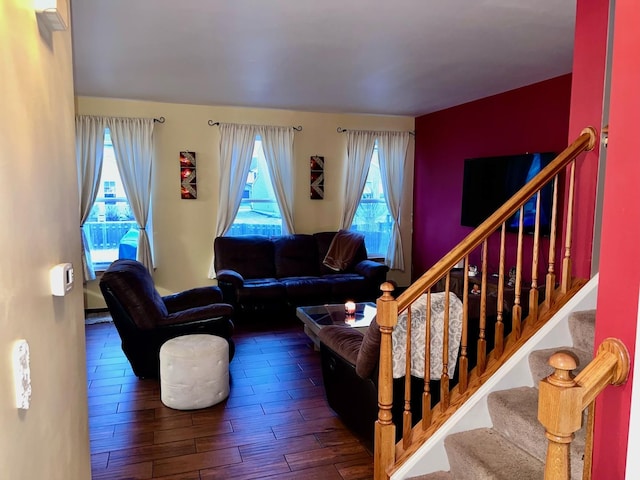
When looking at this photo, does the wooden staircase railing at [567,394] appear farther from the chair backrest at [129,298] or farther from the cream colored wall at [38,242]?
the chair backrest at [129,298]

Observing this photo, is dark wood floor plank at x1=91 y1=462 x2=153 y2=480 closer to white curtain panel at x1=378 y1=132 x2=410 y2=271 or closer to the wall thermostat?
the wall thermostat

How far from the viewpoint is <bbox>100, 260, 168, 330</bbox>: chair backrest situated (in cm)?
365

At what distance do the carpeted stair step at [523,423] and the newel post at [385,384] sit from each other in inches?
19.7

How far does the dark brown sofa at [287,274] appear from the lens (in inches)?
222

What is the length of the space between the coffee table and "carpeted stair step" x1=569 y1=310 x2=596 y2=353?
1882 millimetres

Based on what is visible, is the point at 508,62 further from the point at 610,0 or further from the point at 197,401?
the point at 197,401

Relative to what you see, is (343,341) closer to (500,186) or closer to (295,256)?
(500,186)

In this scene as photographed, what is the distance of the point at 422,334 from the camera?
2.56 meters

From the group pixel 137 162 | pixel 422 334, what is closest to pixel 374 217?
pixel 137 162

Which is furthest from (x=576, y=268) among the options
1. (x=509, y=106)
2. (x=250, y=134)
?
(x=250, y=134)

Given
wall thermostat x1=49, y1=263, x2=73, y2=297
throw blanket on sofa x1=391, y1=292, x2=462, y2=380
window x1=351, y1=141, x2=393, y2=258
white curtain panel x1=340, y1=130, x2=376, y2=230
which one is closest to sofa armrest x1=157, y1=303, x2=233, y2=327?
throw blanket on sofa x1=391, y1=292, x2=462, y2=380

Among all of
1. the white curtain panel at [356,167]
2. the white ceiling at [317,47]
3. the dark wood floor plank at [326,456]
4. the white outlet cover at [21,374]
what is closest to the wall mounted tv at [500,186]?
the white ceiling at [317,47]

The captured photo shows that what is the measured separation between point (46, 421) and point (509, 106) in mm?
5207

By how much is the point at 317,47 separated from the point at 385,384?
2.57 m
